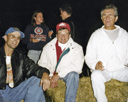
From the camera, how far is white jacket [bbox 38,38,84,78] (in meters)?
2.31

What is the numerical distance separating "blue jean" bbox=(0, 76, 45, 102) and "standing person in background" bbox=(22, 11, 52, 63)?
1130 mm

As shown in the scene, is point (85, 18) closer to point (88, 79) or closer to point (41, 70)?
point (88, 79)

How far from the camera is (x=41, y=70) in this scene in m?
2.09

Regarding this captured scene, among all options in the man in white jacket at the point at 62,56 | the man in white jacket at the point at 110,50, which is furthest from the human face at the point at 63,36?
the man in white jacket at the point at 110,50

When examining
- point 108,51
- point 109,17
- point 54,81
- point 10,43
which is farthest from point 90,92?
point 10,43

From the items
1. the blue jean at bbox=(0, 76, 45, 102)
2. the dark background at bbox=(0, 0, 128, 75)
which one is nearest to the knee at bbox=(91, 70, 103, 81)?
the blue jean at bbox=(0, 76, 45, 102)

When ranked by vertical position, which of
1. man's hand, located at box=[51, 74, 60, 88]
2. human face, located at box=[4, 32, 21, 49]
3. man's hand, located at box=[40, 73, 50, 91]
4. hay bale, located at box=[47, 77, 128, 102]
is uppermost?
human face, located at box=[4, 32, 21, 49]

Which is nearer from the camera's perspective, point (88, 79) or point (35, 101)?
point (35, 101)

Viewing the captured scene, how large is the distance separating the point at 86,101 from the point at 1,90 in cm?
121

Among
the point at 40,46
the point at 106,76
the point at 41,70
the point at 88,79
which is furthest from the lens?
the point at 40,46

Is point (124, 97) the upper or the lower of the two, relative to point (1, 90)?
lower

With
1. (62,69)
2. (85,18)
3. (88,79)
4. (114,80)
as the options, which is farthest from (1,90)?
(85,18)

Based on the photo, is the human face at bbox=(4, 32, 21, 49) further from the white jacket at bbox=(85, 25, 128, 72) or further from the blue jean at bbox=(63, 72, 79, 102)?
the white jacket at bbox=(85, 25, 128, 72)

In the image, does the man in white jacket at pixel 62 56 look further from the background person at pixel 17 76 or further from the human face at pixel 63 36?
the background person at pixel 17 76
